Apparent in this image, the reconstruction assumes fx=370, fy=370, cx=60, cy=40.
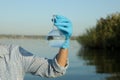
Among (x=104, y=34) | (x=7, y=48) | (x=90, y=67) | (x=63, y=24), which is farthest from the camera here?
(x=104, y=34)

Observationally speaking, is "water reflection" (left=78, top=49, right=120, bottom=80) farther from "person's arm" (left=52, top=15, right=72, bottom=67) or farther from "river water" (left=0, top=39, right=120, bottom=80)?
"person's arm" (left=52, top=15, right=72, bottom=67)

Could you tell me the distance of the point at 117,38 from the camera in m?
44.2

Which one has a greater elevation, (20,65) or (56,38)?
(56,38)

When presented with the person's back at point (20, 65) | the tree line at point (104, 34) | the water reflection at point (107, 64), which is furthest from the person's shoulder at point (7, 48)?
the tree line at point (104, 34)

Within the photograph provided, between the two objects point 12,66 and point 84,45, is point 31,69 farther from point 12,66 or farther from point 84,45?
point 84,45

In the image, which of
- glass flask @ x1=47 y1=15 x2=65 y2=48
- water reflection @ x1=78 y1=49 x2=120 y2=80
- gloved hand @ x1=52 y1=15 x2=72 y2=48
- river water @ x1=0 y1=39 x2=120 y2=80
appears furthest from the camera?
water reflection @ x1=78 y1=49 x2=120 y2=80

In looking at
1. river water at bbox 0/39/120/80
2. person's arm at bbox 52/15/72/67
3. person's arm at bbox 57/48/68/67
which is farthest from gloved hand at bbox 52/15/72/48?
river water at bbox 0/39/120/80

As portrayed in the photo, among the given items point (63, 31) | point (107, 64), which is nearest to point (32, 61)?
point (63, 31)

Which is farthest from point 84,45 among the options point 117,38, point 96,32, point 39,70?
point 39,70

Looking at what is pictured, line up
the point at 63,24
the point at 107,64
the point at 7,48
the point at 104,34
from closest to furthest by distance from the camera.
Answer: the point at 63,24 → the point at 7,48 → the point at 107,64 → the point at 104,34

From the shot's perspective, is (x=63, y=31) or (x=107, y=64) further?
(x=107, y=64)

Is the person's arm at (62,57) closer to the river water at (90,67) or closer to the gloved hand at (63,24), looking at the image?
the gloved hand at (63,24)

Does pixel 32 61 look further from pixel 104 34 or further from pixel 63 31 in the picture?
pixel 104 34

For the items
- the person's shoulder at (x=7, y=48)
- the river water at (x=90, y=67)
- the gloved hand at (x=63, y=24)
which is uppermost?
the gloved hand at (x=63, y=24)
